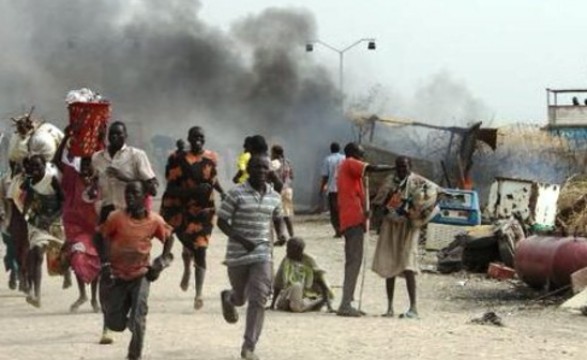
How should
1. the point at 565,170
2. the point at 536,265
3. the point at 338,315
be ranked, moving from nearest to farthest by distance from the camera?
1. the point at 338,315
2. the point at 536,265
3. the point at 565,170

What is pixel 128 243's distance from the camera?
21.1ft

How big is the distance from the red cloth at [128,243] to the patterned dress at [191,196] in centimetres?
283

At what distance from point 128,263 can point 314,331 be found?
Answer: 2057mm

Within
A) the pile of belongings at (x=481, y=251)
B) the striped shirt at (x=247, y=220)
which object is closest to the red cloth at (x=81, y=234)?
the striped shirt at (x=247, y=220)

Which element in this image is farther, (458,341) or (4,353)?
(458,341)

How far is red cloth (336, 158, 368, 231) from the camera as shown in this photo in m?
9.13

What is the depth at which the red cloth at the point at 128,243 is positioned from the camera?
6426 mm

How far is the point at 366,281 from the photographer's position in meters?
12.2

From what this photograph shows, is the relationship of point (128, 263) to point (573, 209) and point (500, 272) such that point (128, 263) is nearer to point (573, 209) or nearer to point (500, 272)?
point (500, 272)

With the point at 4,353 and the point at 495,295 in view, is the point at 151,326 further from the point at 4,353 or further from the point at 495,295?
the point at 495,295

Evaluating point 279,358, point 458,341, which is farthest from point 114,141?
point 458,341

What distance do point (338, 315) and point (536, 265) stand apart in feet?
9.85

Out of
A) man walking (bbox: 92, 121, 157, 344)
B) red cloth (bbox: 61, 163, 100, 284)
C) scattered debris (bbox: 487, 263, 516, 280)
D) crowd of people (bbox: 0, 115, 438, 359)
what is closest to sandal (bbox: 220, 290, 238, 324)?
crowd of people (bbox: 0, 115, 438, 359)

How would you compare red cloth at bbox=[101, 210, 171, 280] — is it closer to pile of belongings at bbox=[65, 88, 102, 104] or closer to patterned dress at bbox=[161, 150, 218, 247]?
pile of belongings at bbox=[65, 88, 102, 104]
